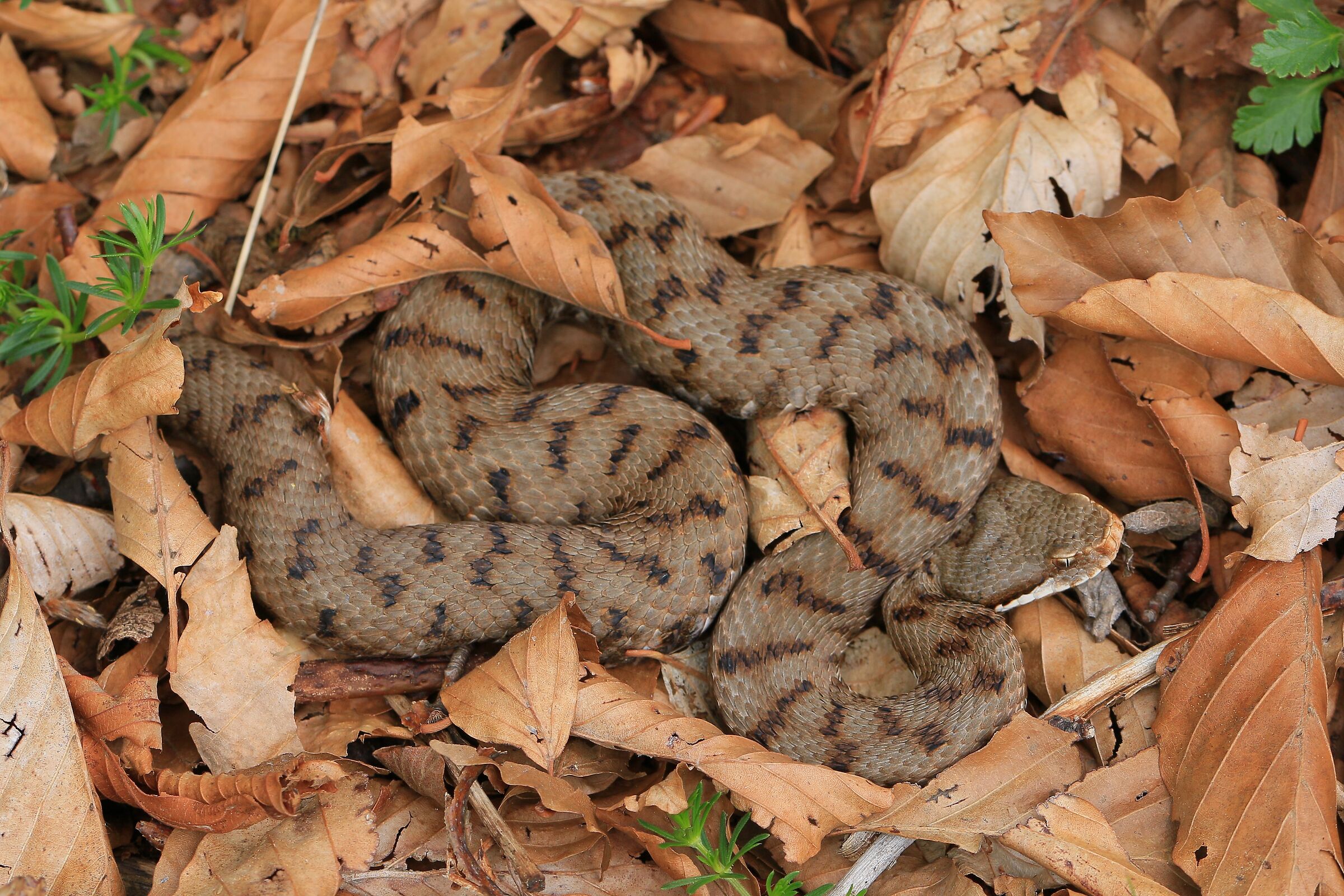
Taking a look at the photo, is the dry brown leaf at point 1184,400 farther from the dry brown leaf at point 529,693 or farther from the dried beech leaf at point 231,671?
the dried beech leaf at point 231,671

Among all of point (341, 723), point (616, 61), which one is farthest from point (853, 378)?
point (341, 723)

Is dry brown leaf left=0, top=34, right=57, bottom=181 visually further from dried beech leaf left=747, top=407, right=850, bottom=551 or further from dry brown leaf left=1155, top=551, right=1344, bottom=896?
dry brown leaf left=1155, top=551, right=1344, bottom=896

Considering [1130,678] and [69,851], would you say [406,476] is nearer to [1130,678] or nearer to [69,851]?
[69,851]

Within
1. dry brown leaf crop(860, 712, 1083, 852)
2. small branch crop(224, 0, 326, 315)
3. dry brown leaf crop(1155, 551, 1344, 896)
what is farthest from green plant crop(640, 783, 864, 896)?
small branch crop(224, 0, 326, 315)

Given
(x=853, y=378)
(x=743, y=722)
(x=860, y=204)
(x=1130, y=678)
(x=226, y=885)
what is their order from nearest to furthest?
(x=226, y=885) → (x=1130, y=678) → (x=743, y=722) → (x=853, y=378) → (x=860, y=204)

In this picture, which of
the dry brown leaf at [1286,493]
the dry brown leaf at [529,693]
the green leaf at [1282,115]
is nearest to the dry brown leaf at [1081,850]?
the dry brown leaf at [1286,493]
